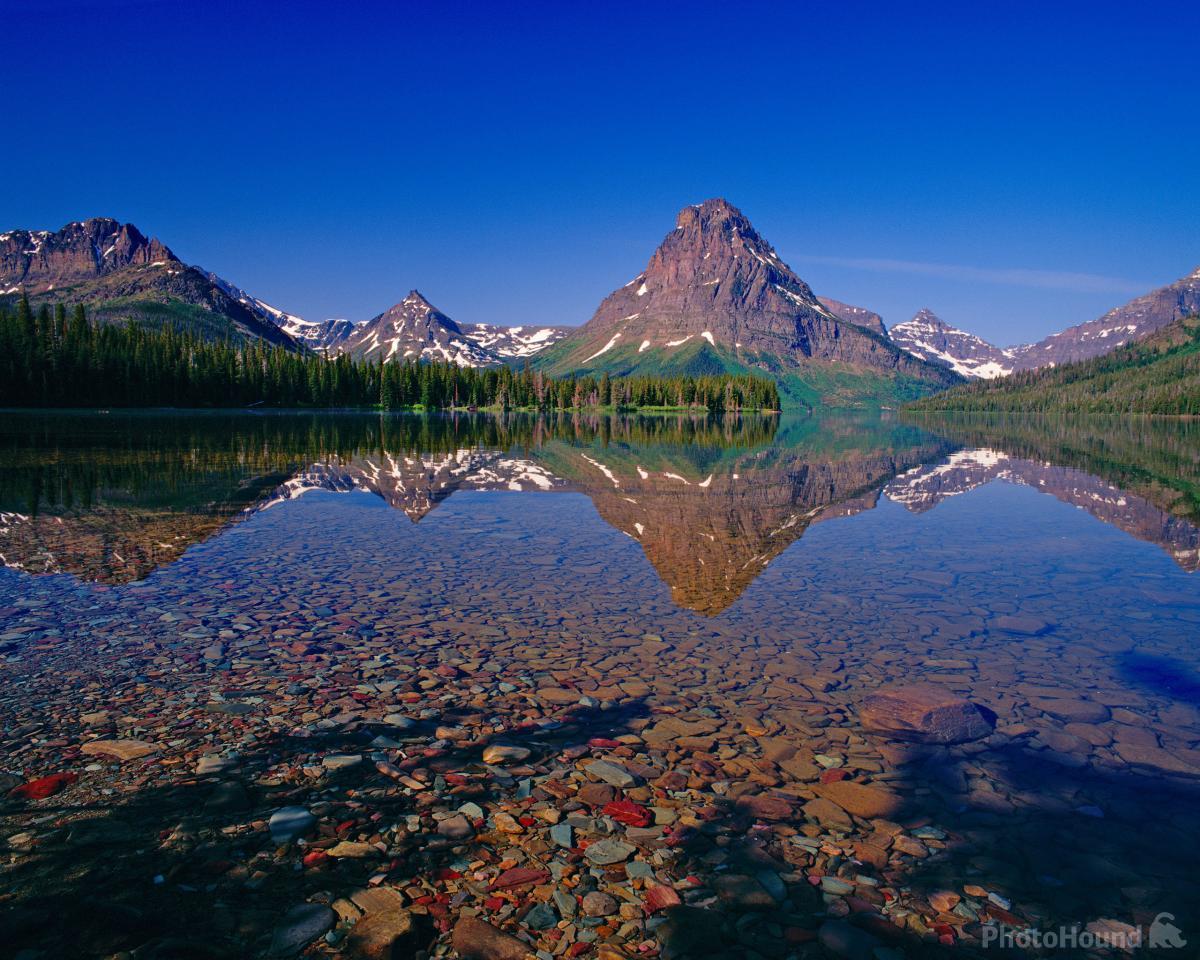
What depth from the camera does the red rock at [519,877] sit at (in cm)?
654

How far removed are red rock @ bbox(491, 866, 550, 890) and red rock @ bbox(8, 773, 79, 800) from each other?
5125mm

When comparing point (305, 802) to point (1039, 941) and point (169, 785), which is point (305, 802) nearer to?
point (169, 785)

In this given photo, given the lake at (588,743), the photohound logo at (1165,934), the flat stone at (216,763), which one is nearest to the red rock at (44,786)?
the lake at (588,743)

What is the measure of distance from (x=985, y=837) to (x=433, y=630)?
1001 cm

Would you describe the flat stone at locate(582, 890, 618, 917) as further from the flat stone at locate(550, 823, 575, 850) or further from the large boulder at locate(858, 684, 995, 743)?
the large boulder at locate(858, 684, 995, 743)

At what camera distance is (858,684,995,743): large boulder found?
1025 centimetres

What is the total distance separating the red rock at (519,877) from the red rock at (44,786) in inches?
202

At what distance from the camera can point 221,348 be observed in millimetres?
183375

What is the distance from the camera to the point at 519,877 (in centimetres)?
667

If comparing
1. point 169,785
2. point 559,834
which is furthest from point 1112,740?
Answer: point 169,785

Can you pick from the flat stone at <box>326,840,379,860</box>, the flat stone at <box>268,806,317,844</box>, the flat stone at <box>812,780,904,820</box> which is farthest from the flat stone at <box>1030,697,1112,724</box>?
the flat stone at <box>268,806,317,844</box>

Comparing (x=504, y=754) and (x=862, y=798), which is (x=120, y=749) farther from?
(x=862, y=798)

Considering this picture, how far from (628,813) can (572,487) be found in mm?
31990

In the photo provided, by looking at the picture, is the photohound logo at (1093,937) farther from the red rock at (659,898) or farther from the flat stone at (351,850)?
the flat stone at (351,850)
